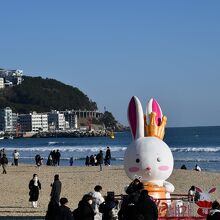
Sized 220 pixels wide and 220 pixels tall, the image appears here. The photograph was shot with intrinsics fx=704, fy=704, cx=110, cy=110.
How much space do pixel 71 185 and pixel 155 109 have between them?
35.1ft

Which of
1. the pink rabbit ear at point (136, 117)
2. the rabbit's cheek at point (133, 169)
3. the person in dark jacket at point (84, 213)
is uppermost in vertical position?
the pink rabbit ear at point (136, 117)

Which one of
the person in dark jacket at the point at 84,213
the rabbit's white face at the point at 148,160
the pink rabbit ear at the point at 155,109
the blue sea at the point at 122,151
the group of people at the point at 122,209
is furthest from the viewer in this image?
the blue sea at the point at 122,151

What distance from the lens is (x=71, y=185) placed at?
26.6m

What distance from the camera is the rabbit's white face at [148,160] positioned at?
15492 mm

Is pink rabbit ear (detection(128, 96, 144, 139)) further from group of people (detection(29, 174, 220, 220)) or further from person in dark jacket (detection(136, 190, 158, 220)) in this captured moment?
person in dark jacket (detection(136, 190, 158, 220))

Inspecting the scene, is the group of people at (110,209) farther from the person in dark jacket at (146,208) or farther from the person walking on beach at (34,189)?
the person walking on beach at (34,189)

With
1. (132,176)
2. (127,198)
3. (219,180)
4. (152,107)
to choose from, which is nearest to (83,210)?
(127,198)

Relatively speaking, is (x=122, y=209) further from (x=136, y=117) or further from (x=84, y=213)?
(x=136, y=117)

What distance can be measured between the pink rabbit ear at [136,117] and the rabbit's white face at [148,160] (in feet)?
1.35

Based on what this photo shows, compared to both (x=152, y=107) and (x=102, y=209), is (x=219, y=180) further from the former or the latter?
(x=102, y=209)

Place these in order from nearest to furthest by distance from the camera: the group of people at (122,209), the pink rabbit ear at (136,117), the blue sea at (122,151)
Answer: the group of people at (122,209) < the pink rabbit ear at (136,117) < the blue sea at (122,151)

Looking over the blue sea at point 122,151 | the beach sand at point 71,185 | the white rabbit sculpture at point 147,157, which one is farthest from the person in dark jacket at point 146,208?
the blue sea at point 122,151

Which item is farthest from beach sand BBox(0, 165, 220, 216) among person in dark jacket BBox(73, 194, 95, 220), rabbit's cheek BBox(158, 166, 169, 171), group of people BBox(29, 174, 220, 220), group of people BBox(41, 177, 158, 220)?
person in dark jacket BBox(73, 194, 95, 220)

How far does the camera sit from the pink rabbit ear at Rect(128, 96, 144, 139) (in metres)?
16.0
